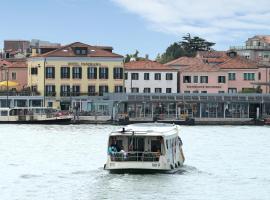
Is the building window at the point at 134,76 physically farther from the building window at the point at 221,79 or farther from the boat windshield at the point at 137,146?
the boat windshield at the point at 137,146

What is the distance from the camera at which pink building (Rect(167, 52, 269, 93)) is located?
143 meters

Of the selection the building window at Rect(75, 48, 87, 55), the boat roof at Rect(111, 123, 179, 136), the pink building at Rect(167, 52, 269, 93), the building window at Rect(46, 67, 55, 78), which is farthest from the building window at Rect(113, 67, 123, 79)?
the boat roof at Rect(111, 123, 179, 136)

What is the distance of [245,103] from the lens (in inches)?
5069

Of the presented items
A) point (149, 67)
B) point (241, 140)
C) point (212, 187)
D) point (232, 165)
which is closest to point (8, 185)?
point (212, 187)

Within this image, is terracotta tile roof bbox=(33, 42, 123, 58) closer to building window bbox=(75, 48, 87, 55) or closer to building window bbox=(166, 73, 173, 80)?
building window bbox=(75, 48, 87, 55)

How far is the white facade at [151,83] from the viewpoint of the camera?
461ft

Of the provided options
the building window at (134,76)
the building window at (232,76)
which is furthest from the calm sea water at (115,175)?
the building window at (232,76)

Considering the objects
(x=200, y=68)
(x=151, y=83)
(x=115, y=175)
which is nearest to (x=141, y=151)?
(x=115, y=175)

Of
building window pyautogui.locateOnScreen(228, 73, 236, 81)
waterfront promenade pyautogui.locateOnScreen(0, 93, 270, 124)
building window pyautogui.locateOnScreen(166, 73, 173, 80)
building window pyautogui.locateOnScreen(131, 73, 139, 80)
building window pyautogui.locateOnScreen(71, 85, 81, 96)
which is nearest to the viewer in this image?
waterfront promenade pyautogui.locateOnScreen(0, 93, 270, 124)

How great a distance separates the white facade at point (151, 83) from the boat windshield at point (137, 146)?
86122 mm

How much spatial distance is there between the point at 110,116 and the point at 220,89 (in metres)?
23.5

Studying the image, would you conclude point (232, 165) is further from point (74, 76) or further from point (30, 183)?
point (74, 76)

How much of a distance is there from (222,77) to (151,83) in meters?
10.1

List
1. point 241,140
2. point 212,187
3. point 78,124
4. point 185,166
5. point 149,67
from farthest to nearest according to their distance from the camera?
point 149,67
point 78,124
point 241,140
point 185,166
point 212,187
